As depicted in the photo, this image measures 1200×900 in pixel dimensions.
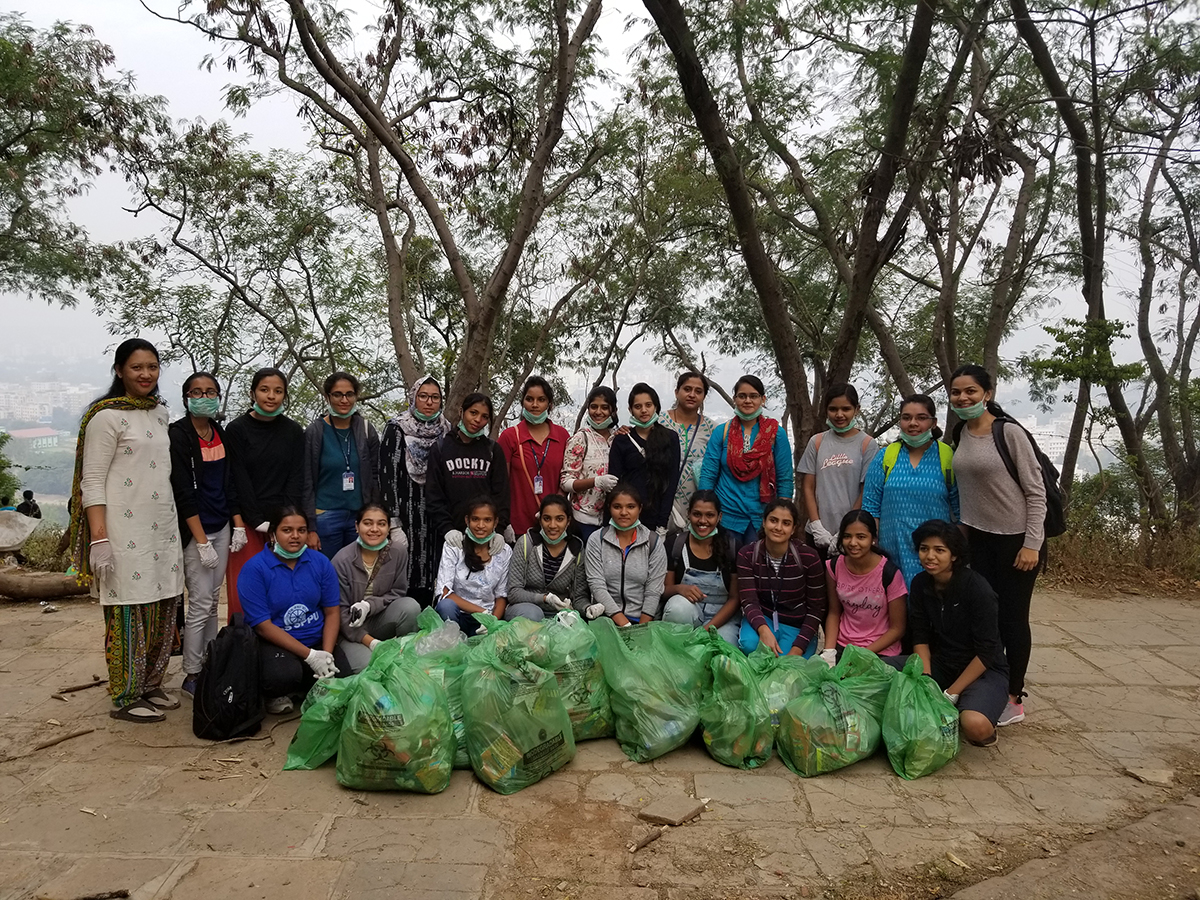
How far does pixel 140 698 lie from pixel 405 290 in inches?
371

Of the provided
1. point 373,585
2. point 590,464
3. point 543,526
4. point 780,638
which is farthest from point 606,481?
point 373,585

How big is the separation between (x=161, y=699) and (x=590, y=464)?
7.89 ft

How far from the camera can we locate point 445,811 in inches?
116

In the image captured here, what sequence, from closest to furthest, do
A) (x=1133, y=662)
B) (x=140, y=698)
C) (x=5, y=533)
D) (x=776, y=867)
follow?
(x=776, y=867), (x=140, y=698), (x=1133, y=662), (x=5, y=533)

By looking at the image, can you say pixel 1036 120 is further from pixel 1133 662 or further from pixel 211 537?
pixel 211 537

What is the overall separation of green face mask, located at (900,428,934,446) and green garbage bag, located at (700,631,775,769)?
142cm

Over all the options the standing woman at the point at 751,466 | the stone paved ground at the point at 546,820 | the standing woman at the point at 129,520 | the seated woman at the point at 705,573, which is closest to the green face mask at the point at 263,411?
the standing woman at the point at 129,520

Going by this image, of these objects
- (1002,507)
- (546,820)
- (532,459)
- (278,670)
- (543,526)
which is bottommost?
(546,820)

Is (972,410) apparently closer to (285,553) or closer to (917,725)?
(917,725)

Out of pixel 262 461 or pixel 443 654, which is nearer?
pixel 443 654

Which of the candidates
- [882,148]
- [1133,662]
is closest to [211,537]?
[882,148]

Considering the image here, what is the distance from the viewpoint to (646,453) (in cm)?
452

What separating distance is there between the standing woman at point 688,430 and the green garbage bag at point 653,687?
1.20 m

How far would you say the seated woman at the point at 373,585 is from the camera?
13.2 ft
